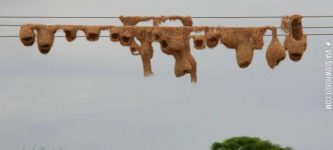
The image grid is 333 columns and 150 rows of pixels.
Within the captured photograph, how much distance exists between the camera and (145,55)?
2336 cm

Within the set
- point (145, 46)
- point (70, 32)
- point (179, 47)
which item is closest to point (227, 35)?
point (179, 47)

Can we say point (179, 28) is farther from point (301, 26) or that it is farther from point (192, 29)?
point (301, 26)

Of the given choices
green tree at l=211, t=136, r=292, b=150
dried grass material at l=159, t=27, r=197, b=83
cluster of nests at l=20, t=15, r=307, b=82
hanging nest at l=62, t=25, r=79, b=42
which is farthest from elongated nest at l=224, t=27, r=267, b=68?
green tree at l=211, t=136, r=292, b=150

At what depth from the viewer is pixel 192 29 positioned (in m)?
23.0

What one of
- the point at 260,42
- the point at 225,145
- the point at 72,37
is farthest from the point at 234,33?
the point at 225,145

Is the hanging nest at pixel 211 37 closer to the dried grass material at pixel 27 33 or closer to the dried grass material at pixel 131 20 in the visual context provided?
the dried grass material at pixel 131 20

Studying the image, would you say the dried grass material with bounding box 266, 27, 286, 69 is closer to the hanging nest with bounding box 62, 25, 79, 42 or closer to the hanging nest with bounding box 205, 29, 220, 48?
the hanging nest with bounding box 205, 29, 220, 48

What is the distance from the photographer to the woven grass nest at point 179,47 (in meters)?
22.9

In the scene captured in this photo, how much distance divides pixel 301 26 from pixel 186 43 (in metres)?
1.83

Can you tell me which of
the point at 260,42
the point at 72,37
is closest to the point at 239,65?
the point at 260,42

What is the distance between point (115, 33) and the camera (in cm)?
2273

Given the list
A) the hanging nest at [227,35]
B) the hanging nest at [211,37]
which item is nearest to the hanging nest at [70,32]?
the hanging nest at [211,37]

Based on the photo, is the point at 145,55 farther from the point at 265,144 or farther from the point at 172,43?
the point at 265,144

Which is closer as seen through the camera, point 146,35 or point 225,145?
point 146,35
